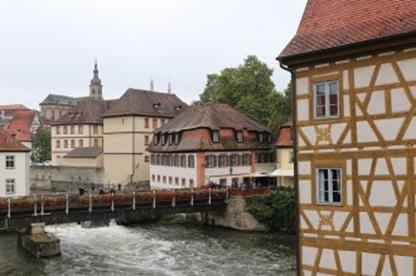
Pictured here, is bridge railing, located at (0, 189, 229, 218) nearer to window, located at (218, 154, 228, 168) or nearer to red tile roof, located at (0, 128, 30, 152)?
window, located at (218, 154, 228, 168)

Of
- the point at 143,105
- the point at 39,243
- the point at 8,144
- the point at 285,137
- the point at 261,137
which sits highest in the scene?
the point at 143,105

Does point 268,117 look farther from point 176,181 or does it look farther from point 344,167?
point 344,167

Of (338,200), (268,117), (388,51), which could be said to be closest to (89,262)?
(338,200)

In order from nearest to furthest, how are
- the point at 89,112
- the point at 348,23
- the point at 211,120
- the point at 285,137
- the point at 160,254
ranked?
→ 1. the point at 348,23
2. the point at 160,254
3. the point at 285,137
4. the point at 211,120
5. the point at 89,112

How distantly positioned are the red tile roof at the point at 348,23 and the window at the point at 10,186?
34.1 meters

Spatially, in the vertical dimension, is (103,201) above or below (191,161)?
below

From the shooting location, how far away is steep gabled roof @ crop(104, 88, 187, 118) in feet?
220

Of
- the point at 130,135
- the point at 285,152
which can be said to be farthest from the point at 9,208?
the point at 130,135

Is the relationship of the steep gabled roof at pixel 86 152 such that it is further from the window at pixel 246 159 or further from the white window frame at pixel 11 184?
the white window frame at pixel 11 184

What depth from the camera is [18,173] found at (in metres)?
44.8

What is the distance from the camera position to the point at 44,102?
162 meters

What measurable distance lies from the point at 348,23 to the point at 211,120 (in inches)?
1385

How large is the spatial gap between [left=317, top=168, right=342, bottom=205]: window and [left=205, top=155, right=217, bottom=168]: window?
33.3m

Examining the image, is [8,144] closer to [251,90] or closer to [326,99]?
[251,90]
